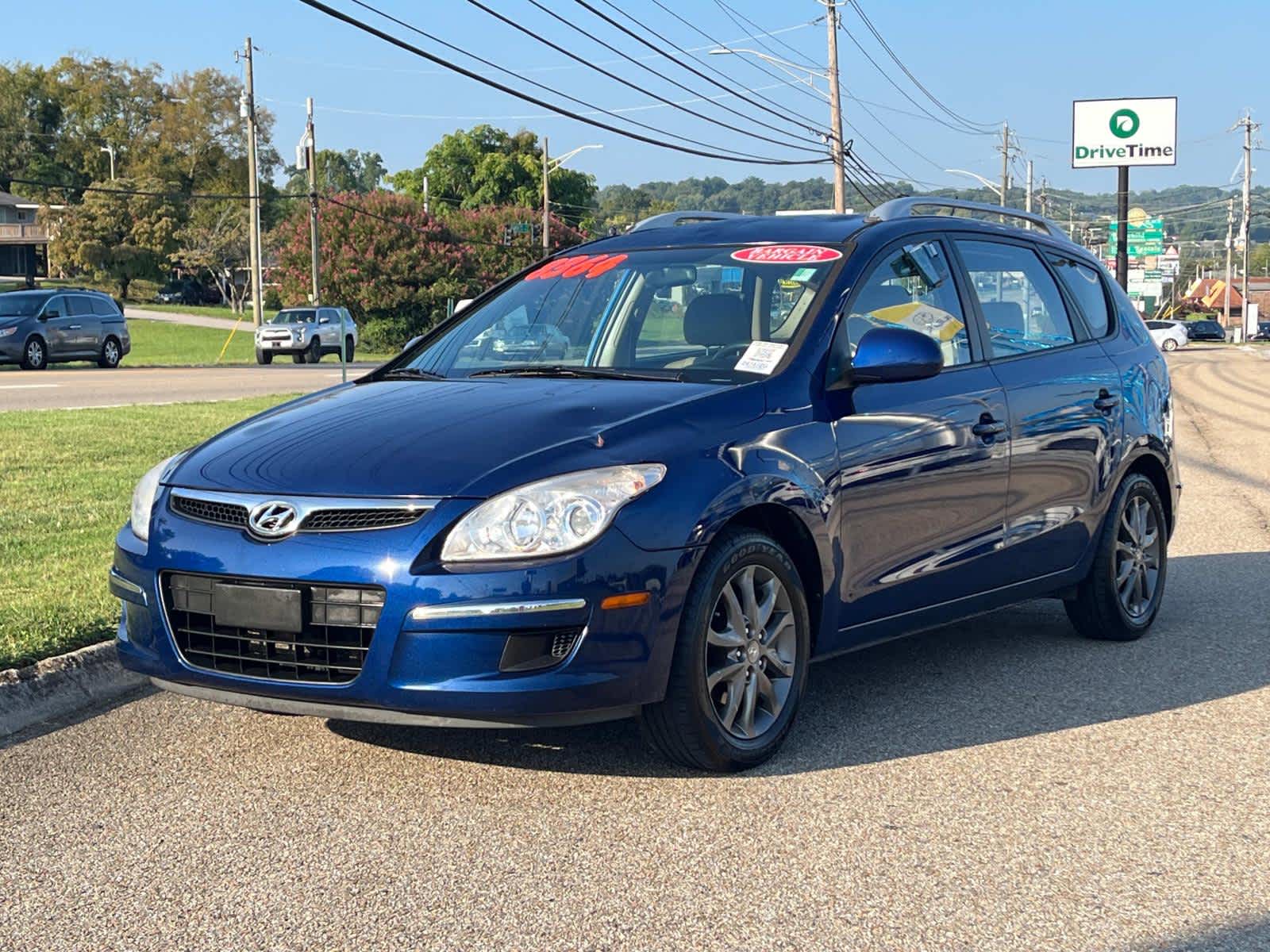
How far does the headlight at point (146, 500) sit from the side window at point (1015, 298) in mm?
3260

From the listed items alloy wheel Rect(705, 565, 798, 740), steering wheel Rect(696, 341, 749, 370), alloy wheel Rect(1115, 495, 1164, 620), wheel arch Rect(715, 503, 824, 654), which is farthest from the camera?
alloy wheel Rect(1115, 495, 1164, 620)

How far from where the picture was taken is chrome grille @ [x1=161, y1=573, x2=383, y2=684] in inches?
163

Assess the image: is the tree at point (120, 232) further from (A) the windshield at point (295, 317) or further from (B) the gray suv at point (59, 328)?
(B) the gray suv at point (59, 328)

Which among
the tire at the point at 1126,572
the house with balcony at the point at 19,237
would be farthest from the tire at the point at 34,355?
the house with balcony at the point at 19,237

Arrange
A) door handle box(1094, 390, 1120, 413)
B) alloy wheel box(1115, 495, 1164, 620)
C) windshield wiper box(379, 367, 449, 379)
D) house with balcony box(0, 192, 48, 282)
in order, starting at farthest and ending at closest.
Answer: house with balcony box(0, 192, 48, 282) < alloy wheel box(1115, 495, 1164, 620) < door handle box(1094, 390, 1120, 413) < windshield wiper box(379, 367, 449, 379)

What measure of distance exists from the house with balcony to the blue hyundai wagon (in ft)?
329

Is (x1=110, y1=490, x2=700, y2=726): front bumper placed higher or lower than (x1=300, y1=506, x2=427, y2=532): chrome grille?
lower

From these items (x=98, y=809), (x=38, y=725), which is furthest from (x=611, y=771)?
(x=38, y=725)

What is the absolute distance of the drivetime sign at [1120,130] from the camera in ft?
206

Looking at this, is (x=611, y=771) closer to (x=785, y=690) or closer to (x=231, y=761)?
(x=785, y=690)

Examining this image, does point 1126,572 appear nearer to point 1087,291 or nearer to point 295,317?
point 1087,291

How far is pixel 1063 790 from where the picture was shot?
4.55 metres

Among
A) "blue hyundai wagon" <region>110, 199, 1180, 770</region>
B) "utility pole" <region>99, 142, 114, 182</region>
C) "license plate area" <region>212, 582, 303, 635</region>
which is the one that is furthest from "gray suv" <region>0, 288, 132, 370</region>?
"utility pole" <region>99, 142, 114, 182</region>

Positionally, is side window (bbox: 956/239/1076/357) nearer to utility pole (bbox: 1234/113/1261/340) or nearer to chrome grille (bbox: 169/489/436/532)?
chrome grille (bbox: 169/489/436/532)
